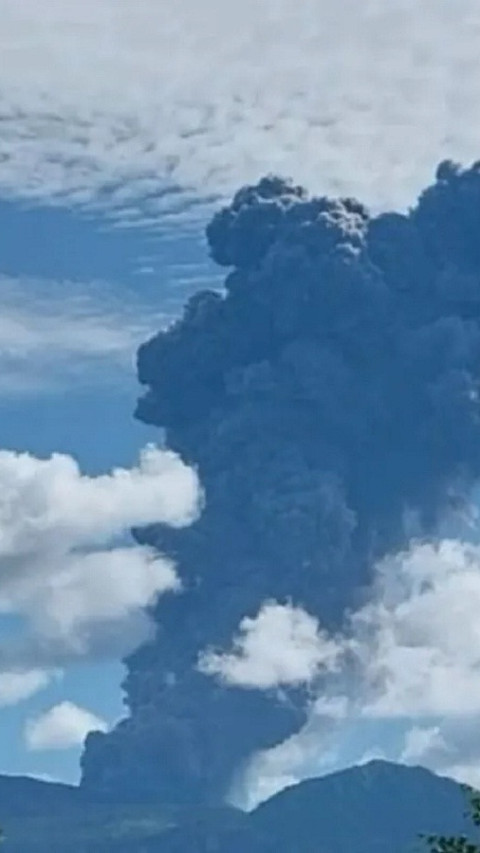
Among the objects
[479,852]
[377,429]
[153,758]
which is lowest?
[479,852]

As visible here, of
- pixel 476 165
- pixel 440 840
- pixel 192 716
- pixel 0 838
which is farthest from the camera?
pixel 192 716

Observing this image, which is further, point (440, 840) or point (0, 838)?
point (0, 838)

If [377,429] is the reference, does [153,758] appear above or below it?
below

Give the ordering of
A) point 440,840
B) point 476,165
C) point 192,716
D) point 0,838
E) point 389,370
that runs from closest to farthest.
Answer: point 440,840 → point 0,838 → point 476,165 → point 389,370 → point 192,716

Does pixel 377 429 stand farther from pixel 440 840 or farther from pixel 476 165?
pixel 440 840

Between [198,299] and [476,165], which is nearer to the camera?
[476,165]

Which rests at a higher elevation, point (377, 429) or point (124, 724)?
point (377, 429)

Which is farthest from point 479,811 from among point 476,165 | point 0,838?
point 476,165

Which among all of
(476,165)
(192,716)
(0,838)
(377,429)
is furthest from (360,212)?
(0,838)

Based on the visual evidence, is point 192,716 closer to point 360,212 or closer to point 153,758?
point 153,758
